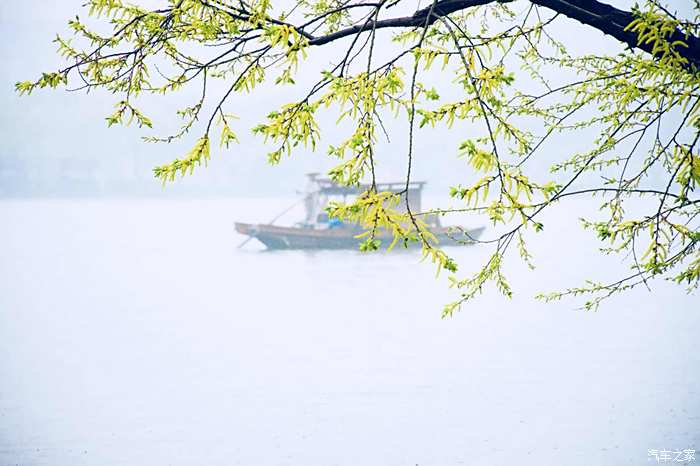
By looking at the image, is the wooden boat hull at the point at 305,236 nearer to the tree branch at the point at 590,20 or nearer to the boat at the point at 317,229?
the boat at the point at 317,229

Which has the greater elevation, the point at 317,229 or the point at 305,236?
the point at 317,229

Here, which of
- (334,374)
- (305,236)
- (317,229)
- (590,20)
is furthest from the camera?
(305,236)

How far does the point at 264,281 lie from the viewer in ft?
94.1

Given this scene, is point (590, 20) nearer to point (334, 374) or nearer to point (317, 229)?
point (334, 374)

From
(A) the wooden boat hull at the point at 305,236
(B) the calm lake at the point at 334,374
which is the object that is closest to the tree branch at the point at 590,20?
(B) the calm lake at the point at 334,374

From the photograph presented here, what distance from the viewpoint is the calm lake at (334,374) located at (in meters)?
9.75

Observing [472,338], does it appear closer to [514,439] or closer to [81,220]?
[514,439]

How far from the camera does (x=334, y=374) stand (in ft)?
45.1

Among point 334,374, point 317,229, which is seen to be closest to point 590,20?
point 334,374

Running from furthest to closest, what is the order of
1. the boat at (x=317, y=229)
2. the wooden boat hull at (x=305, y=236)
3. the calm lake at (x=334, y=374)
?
the wooden boat hull at (x=305, y=236) → the boat at (x=317, y=229) → the calm lake at (x=334, y=374)

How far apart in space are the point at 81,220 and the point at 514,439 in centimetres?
6300

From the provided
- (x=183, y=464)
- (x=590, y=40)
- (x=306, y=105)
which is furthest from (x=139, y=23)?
(x=590, y=40)

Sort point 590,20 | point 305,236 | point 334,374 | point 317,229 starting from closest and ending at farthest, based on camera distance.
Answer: point 590,20, point 334,374, point 317,229, point 305,236

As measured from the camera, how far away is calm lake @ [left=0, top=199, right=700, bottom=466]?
9750mm
